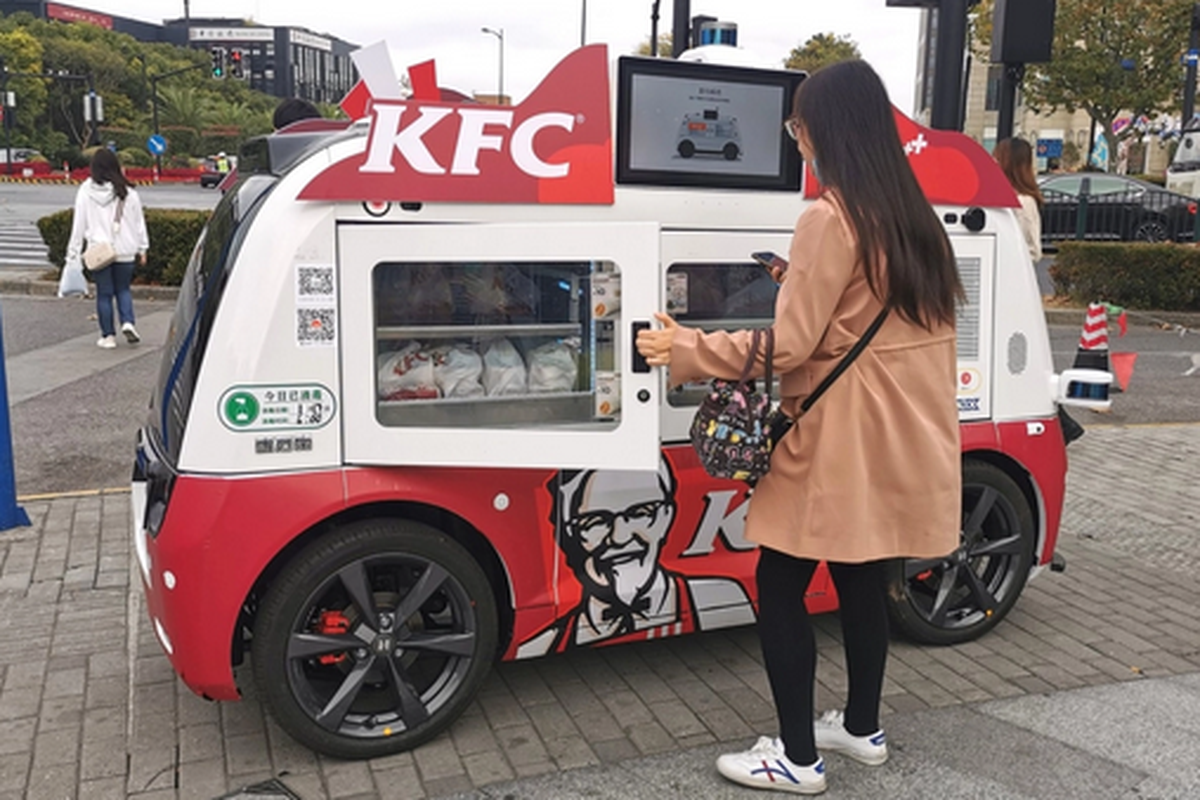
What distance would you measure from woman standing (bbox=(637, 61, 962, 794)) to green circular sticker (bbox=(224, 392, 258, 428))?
1.09 meters

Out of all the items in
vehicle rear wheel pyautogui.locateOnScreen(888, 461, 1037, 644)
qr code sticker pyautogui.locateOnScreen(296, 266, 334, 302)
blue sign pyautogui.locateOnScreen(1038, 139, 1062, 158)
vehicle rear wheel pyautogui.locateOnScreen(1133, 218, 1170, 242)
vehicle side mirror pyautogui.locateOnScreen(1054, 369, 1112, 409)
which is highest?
blue sign pyautogui.locateOnScreen(1038, 139, 1062, 158)

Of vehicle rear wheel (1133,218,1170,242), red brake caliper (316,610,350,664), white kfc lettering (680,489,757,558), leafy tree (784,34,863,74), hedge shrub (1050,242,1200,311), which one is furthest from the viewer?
leafy tree (784,34,863,74)

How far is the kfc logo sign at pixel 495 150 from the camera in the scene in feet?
10.1

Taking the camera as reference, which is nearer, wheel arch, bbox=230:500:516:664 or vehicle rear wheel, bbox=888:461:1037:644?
wheel arch, bbox=230:500:516:664

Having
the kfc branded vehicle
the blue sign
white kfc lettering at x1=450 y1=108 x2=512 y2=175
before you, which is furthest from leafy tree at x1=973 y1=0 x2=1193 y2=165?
white kfc lettering at x1=450 y1=108 x2=512 y2=175

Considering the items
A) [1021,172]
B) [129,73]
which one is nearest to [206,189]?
[129,73]

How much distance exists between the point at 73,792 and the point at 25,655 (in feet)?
3.64

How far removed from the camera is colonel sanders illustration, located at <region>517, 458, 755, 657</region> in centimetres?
351

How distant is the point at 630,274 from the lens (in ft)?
9.89

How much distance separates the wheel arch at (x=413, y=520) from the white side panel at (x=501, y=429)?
21 centimetres

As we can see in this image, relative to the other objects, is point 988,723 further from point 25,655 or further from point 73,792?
point 25,655

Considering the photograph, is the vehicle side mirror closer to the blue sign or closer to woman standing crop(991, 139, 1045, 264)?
woman standing crop(991, 139, 1045, 264)

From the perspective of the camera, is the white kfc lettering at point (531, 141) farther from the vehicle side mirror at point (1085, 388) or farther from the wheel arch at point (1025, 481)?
the vehicle side mirror at point (1085, 388)

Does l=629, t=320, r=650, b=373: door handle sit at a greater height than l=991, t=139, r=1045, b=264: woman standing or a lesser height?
lesser
